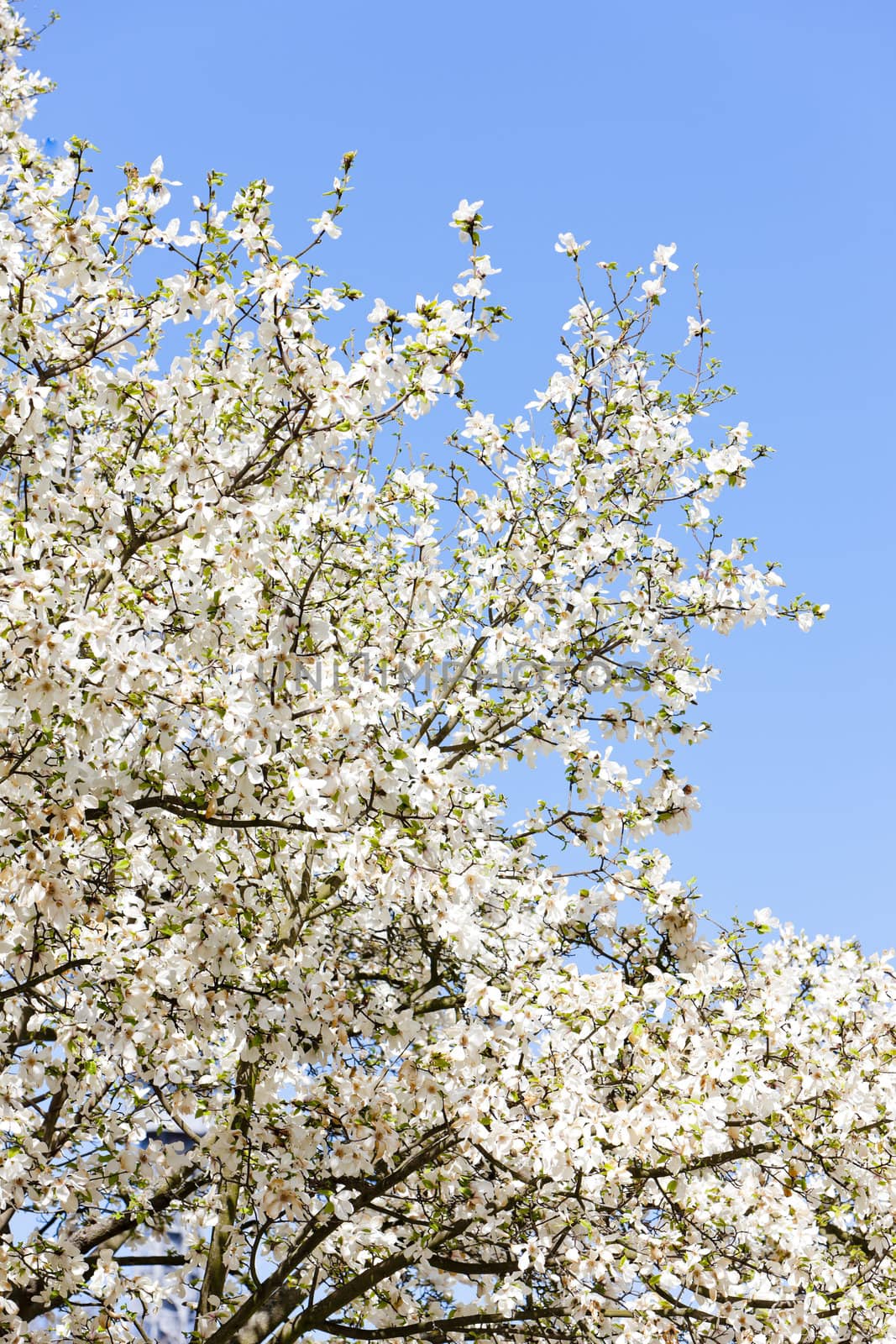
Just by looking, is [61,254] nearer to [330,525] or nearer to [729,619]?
[330,525]

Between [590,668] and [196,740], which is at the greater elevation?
[590,668]

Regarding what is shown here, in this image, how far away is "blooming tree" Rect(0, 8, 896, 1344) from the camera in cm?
573

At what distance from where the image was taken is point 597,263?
25.1ft

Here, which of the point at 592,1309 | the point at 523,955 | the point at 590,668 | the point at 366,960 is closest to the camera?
the point at 592,1309

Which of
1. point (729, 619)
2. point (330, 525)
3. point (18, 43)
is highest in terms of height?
point (18, 43)

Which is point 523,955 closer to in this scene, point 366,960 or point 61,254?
point 366,960

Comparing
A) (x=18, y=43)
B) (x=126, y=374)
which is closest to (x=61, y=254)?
(x=126, y=374)

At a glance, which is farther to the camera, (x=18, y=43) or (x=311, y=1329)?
(x=18, y=43)

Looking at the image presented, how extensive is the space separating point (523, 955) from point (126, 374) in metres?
3.91

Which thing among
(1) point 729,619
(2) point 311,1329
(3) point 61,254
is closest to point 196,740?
(3) point 61,254

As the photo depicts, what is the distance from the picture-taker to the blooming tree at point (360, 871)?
18.8 feet

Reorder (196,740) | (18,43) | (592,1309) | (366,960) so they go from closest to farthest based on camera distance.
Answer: (592,1309) < (196,740) < (366,960) < (18,43)

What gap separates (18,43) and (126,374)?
899 centimetres

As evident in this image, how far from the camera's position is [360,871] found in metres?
5.71
